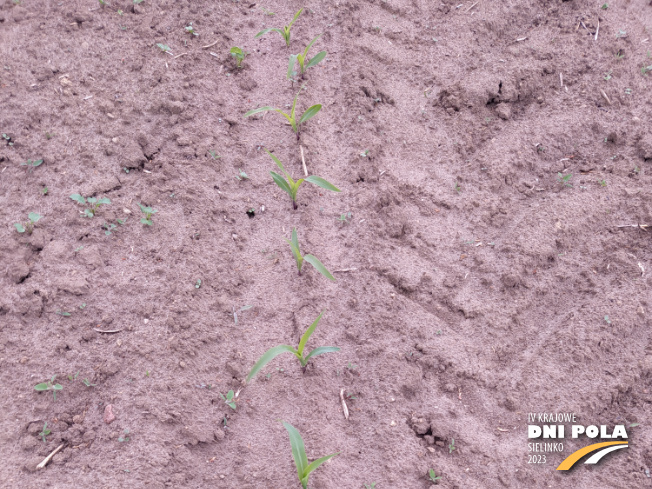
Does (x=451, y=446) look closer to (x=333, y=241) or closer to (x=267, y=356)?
(x=267, y=356)

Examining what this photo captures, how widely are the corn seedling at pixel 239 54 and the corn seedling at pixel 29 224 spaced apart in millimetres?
1391

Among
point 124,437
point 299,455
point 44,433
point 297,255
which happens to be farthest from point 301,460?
point 44,433

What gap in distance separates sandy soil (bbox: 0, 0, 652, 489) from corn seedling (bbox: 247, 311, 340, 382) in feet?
0.45

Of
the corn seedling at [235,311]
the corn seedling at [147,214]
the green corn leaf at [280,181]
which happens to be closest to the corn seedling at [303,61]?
the green corn leaf at [280,181]

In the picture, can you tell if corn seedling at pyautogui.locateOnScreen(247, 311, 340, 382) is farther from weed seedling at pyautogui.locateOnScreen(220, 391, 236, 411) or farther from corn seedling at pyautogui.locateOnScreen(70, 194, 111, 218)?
corn seedling at pyautogui.locateOnScreen(70, 194, 111, 218)

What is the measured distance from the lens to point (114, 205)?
2287 mm

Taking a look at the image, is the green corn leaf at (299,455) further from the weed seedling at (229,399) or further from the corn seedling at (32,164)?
the corn seedling at (32,164)

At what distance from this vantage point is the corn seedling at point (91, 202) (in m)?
2.24

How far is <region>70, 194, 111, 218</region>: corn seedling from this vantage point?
2.24 metres

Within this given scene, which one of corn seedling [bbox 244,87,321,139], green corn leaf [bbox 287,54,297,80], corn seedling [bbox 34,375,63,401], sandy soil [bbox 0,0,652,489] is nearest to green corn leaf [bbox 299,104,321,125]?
corn seedling [bbox 244,87,321,139]

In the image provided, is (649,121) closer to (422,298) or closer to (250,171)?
(422,298)

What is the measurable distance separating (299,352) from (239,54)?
1.86 m

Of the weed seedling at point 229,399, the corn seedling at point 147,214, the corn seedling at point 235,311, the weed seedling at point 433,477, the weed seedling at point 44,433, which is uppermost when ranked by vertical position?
the corn seedling at point 147,214

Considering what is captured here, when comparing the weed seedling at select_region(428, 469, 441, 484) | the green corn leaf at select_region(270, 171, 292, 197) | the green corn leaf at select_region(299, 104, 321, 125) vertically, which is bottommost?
the weed seedling at select_region(428, 469, 441, 484)
